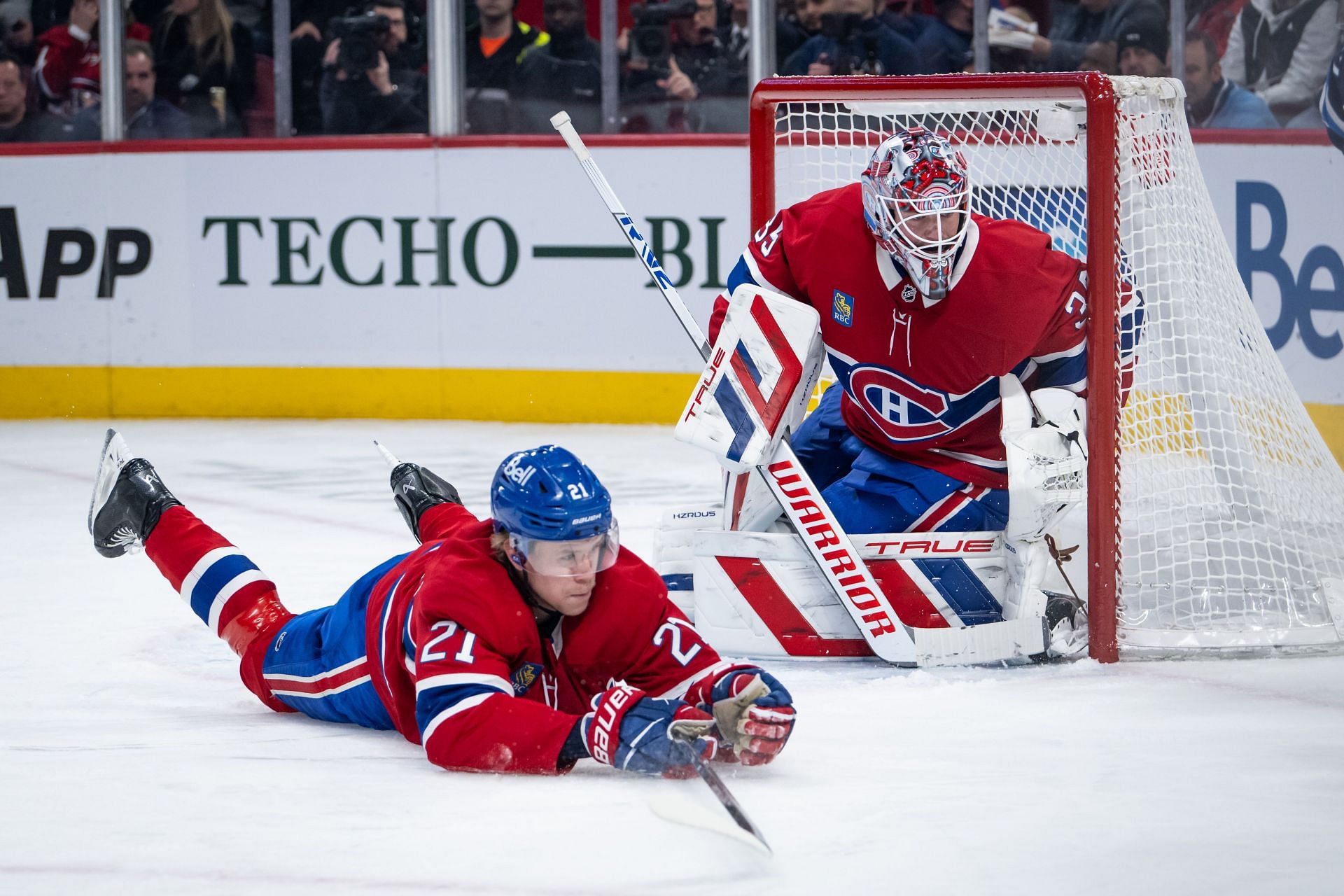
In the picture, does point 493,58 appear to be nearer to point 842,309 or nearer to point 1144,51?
point 1144,51

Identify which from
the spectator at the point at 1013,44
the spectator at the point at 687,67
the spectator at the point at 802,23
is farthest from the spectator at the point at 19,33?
the spectator at the point at 1013,44

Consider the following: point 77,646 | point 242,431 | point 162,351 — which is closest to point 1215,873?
point 77,646

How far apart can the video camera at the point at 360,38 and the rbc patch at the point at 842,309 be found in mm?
3988

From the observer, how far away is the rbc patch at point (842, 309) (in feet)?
10.8

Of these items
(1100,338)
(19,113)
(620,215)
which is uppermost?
Result: (19,113)

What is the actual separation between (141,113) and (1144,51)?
12.3 feet

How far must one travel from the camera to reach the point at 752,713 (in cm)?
239

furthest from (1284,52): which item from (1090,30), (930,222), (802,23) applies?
(930,222)

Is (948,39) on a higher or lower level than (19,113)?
higher

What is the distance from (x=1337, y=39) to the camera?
17.5ft

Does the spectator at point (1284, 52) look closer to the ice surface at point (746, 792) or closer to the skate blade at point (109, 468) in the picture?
the ice surface at point (746, 792)

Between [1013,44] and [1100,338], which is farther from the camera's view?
[1013,44]

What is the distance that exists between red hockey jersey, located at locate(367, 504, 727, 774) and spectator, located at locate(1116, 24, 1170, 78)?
3.96m

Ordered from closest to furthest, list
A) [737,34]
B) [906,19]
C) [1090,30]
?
[1090,30] < [906,19] < [737,34]
